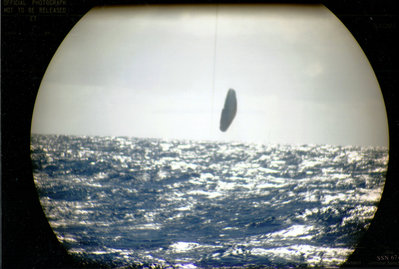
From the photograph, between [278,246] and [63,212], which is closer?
[278,246]

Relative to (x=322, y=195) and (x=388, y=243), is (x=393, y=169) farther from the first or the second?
(x=322, y=195)

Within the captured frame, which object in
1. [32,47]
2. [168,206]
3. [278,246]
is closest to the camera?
[32,47]

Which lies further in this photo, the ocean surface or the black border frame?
the ocean surface

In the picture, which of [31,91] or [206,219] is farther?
[206,219]

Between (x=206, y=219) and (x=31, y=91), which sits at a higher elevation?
(x=31, y=91)

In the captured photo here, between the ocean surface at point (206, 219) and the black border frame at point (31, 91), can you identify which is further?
the ocean surface at point (206, 219)

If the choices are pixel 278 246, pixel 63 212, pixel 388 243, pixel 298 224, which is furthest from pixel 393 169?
pixel 63 212

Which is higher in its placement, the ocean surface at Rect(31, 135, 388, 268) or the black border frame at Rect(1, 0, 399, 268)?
the black border frame at Rect(1, 0, 399, 268)

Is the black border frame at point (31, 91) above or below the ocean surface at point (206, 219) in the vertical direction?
above

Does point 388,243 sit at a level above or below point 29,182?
below

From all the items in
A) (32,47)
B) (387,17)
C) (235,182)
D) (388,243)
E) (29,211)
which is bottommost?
(235,182)

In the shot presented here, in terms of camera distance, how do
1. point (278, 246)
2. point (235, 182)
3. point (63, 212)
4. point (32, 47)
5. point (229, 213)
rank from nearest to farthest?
point (32, 47) < point (278, 246) < point (63, 212) < point (229, 213) < point (235, 182)
